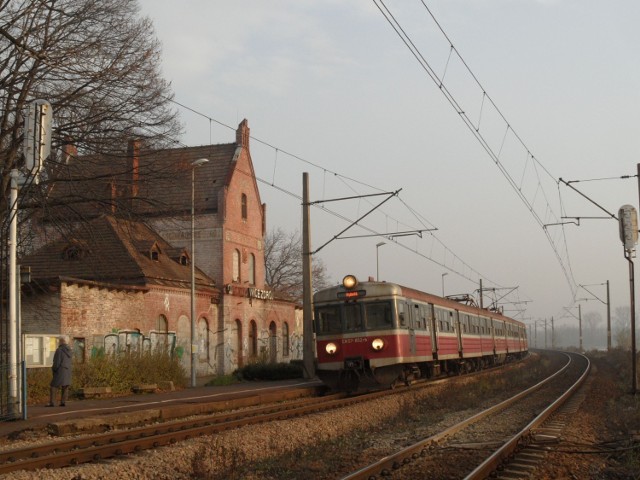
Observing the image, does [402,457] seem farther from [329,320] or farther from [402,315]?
[329,320]

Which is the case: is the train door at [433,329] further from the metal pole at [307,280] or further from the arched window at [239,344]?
the arched window at [239,344]

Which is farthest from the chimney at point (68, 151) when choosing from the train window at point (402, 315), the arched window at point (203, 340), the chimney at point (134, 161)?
the arched window at point (203, 340)

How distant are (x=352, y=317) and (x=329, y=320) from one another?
2.32 ft

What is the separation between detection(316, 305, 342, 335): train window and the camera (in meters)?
21.5

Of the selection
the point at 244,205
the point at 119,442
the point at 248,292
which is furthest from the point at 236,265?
the point at 119,442

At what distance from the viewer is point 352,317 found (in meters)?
21.3

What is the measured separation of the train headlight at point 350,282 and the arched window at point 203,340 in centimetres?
1621

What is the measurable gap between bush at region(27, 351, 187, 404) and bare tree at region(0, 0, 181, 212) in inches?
193

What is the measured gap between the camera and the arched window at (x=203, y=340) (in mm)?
36344

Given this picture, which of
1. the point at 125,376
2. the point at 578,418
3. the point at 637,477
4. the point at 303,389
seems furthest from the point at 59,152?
the point at 637,477

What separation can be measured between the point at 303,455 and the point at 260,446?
1191 mm

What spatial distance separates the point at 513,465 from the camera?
957 cm

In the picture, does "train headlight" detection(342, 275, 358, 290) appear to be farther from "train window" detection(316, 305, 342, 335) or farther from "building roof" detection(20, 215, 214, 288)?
"building roof" detection(20, 215, 214, 288)

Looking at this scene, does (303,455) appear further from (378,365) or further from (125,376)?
(125,376)
